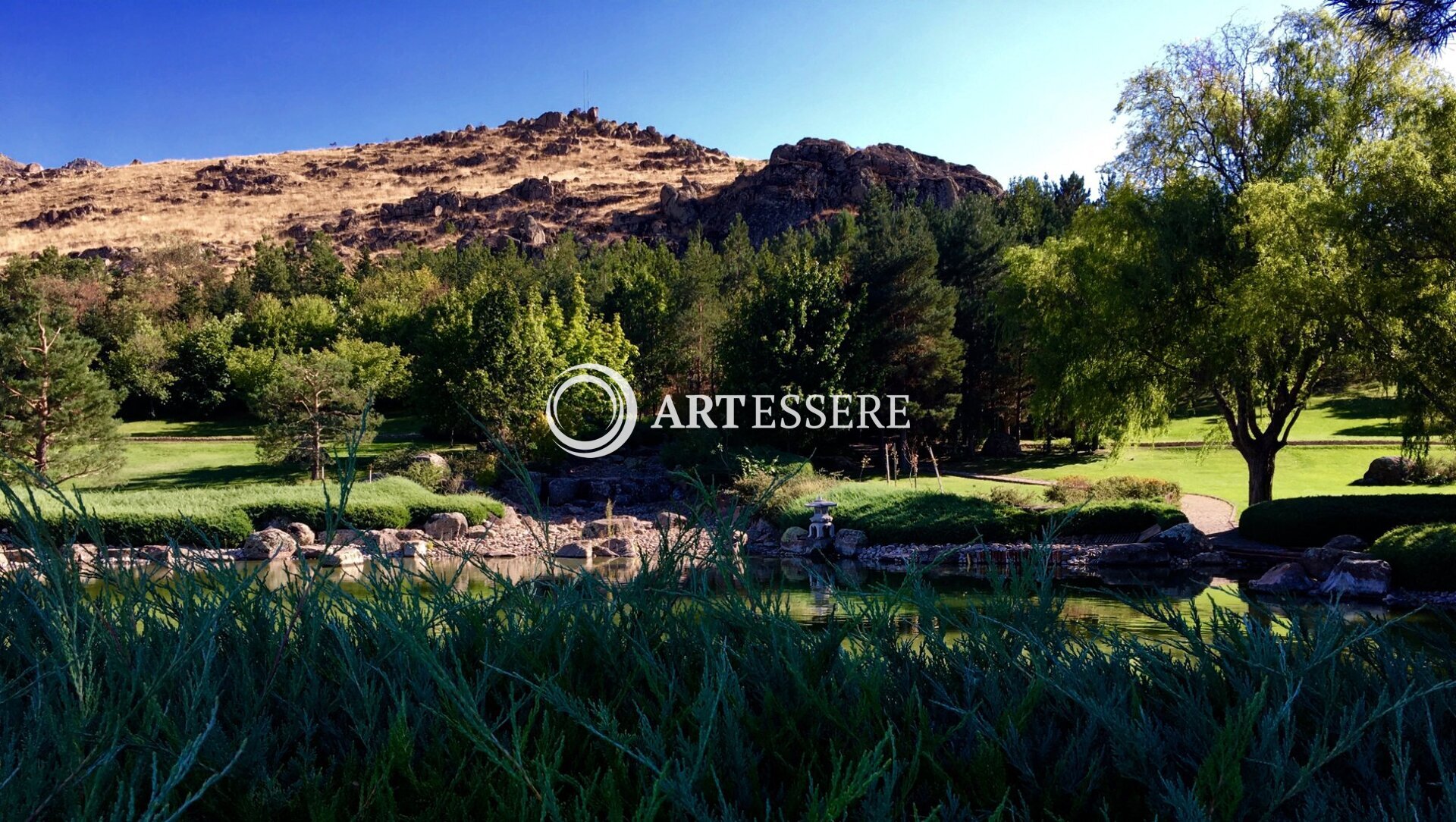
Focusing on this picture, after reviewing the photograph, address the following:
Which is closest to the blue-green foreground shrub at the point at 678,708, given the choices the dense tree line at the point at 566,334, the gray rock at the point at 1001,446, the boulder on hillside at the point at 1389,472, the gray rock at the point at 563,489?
the dense tree line at the point at 566,334

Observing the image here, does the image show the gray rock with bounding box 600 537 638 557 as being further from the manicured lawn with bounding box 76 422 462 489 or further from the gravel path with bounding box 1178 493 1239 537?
the gravel path with bounding box 1178 493 1239 537

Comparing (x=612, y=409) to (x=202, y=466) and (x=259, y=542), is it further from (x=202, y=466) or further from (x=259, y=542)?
(x=259, y=542)

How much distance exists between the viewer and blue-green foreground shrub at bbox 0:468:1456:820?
1.46 m

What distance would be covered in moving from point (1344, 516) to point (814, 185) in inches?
3214

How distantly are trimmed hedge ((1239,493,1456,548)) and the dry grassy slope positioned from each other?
83.4m

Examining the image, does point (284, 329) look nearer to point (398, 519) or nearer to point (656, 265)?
point (656, 265)

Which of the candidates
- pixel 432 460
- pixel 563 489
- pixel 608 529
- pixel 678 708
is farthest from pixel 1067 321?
pixel 678 708

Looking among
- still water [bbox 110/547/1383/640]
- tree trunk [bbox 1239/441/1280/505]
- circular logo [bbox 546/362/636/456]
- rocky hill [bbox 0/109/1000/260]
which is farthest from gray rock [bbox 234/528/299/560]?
rocky hill [bbox 0/109/1000/260]

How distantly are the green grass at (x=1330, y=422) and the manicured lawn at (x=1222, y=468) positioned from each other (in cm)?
89

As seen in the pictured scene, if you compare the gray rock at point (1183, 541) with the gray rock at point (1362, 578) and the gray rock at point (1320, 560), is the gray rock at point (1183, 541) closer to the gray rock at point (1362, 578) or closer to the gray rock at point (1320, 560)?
the gray rock at point (1320, 560)

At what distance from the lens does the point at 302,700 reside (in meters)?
1.87

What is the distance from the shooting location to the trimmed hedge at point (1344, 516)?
14.2m

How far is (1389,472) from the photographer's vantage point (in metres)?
21.3

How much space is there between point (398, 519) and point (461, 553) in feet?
57.5
